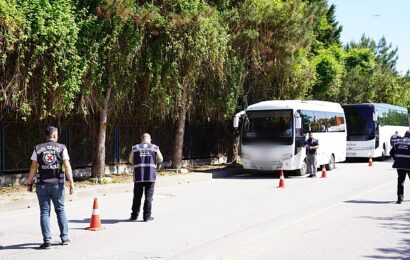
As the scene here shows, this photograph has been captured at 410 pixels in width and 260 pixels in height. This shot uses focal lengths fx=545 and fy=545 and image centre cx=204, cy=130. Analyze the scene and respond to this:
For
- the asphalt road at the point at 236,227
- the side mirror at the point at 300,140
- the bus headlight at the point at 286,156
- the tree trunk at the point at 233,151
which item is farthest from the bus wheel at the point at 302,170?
the asphalt road at the point at 236,227

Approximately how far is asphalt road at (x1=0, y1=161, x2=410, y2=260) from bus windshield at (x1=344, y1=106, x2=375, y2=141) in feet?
50.2

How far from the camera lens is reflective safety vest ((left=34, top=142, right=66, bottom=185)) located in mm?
8375

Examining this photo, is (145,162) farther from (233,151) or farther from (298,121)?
(233,151)

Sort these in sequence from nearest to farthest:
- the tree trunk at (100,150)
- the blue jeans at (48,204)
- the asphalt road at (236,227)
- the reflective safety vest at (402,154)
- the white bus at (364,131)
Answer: the asphalt road at (236,227)
the blue jeans at (48,204)
the reflective safety vest at (402,154)
the tree trunk at (100,150)
the white bus at (364,131)

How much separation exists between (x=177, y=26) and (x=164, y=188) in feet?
17.1

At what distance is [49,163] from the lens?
27.5 feet

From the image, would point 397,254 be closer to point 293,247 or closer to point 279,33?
point 293,247

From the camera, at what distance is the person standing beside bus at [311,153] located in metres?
21.2

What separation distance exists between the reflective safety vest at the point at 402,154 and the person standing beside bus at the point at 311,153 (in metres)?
7.55

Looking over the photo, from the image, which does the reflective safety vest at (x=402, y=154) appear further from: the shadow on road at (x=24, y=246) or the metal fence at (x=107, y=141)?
the metal fence at (x=107, y=141)

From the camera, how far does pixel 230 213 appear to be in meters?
→ 11.8

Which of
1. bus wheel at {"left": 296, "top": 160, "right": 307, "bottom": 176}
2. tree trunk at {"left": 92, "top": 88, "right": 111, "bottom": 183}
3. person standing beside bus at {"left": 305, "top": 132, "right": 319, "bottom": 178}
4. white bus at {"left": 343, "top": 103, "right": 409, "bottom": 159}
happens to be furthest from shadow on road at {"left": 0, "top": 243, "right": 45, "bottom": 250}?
white bus at {"left": 343, "top": 103, "right": 409, "bottom": 159}

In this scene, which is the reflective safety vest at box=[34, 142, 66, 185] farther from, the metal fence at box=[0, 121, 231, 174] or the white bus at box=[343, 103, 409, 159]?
the white bus at box=[343, 103, 409, 159]

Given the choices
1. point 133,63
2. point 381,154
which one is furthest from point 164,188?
point 381,154
